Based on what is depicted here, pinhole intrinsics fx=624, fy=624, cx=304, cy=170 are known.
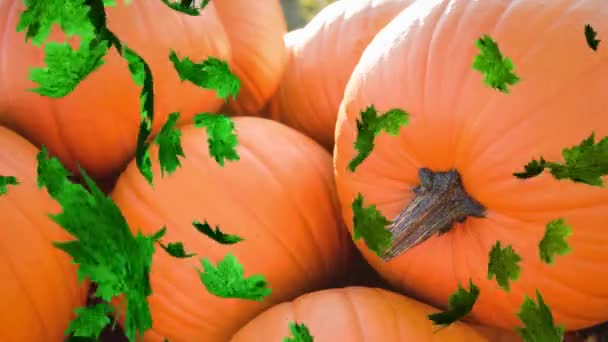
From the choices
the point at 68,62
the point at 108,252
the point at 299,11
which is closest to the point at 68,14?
the point at 68,62

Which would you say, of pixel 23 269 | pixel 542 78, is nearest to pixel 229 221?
pixel 23 269

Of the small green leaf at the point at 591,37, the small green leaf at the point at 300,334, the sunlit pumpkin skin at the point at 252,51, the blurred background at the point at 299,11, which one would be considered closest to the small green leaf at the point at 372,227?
the small green leaf at the point at 300,334

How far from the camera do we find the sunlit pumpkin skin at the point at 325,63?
3.09 ft

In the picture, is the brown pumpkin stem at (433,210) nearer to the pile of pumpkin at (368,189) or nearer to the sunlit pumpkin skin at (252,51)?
the pile of pumpkin at (368,189)

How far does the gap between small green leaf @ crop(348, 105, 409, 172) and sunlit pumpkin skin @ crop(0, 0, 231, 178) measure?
0.27m

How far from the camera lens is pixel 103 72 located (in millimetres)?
727

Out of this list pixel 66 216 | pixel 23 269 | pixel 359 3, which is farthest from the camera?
pixel 359 3

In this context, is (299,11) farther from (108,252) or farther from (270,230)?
(108,252)

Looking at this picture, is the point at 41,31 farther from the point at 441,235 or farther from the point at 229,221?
the point at 441,235

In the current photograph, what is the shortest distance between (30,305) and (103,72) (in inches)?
10.7

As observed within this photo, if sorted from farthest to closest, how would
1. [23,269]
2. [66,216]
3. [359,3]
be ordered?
[359,3] < [23,269] < [66,216]

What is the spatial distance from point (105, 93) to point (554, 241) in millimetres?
516

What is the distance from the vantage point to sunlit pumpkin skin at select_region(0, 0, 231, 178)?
2.38 feet

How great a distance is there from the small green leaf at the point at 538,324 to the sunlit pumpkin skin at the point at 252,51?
0.56 metres
